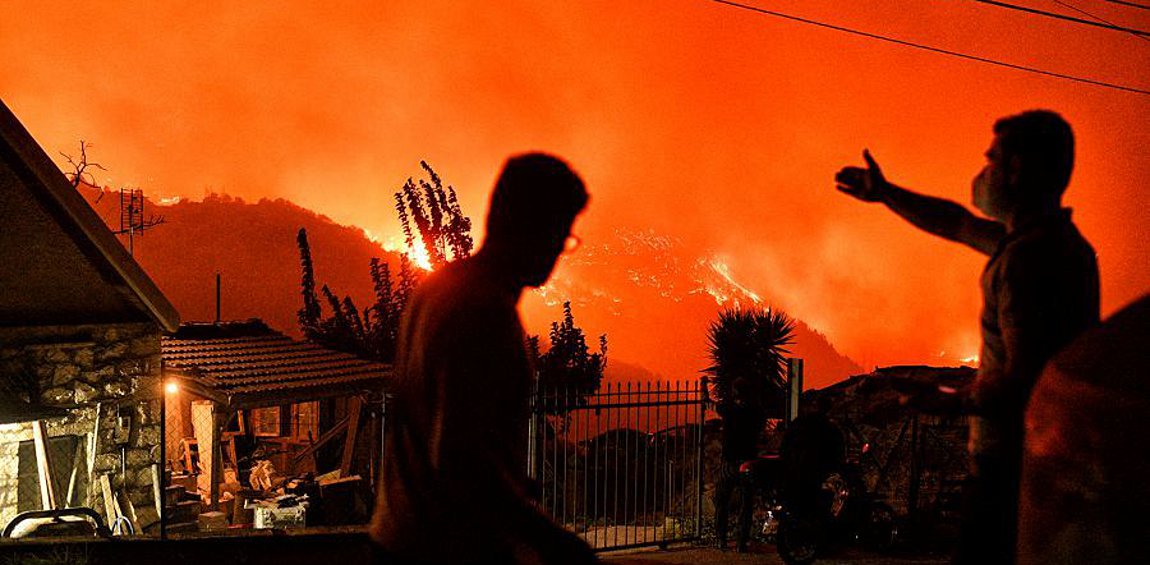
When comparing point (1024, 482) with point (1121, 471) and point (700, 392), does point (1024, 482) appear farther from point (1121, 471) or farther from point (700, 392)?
point (700, 392)

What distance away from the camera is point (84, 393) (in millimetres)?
9453

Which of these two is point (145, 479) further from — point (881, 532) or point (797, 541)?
point (881, 532)

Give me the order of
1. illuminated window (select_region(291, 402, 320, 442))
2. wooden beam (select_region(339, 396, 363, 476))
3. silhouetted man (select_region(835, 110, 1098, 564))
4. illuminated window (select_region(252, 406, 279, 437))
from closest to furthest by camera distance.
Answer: silhouetted man (select_region(835, 110, 1098, 564))
wooden beam (select_region(339, 396, 363, 476))
illuminated window (select_region(291, 402, 320, 442))
illuminated window (select_region(252, 406, 279, 437))

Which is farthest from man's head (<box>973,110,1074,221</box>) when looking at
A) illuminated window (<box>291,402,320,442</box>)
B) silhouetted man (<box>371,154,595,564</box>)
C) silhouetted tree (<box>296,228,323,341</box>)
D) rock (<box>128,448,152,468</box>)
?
silhouetted tree (<box>296,228,323,341</box>)

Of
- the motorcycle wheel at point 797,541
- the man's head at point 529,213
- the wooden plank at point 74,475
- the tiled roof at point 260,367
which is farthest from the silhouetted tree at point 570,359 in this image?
the man's head at point 529,213

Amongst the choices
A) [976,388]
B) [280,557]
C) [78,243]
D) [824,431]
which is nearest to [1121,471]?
[976,388]

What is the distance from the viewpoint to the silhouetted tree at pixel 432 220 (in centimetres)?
2555

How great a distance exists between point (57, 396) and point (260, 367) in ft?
14.3

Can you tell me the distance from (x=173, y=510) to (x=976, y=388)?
1221 centimetres

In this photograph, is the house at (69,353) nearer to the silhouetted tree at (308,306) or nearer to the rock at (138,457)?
the rock at (138,457)

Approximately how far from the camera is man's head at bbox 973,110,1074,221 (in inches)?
106

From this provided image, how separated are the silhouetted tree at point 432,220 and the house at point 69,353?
15414 mm

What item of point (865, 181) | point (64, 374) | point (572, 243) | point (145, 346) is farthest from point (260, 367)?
point (572, 243)

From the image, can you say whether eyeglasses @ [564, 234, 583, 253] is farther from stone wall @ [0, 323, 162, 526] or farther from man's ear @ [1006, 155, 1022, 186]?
stone wall @ [0, 323, 162, 526]
